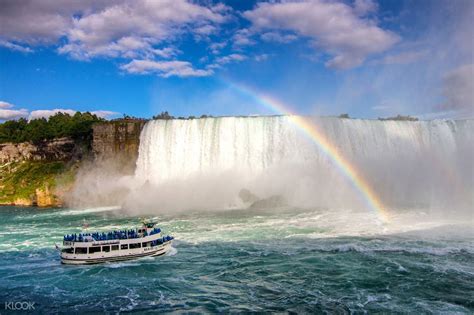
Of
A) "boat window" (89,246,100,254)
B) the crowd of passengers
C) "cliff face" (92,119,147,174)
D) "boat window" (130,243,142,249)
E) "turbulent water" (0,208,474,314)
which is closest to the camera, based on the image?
"turbulent water" (0,208,474,314)

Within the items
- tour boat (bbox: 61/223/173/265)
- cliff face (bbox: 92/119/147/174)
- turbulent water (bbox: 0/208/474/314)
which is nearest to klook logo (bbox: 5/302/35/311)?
turbulent water (bbox: 0/208/474/314)

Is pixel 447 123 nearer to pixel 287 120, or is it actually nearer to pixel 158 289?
pixel 287 120

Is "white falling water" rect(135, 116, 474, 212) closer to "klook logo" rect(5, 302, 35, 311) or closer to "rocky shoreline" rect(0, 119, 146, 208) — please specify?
"rocky shoreline" rect(0, 119, 146, 208)

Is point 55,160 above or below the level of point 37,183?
above

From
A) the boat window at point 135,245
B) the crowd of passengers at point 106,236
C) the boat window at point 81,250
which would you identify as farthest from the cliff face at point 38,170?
the boat window at point 135,245

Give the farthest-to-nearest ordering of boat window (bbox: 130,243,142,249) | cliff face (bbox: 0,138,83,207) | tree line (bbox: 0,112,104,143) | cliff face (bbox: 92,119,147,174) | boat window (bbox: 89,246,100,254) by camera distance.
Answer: tree line (bbox: 0,112,104,143)
cliff face (bbox: 0,138,83,207)
cliff face (bbox: 92,119,147,174)
boat window (bbox: 130,243,142,249)
boat window (bbox: 89,246,100,254)

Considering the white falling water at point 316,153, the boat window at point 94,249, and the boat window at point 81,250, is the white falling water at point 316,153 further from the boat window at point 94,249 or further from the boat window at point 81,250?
the boat window at point 81,250

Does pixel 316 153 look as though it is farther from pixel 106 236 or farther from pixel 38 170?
pixel 38 170

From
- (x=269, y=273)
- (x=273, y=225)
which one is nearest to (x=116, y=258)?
(x=269, y=273)
